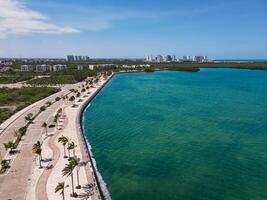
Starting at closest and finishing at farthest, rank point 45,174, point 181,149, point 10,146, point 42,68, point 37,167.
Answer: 1. point 45,174
2. point 37,167
3. point 10,146
4. point 181,149
5. point 42,68

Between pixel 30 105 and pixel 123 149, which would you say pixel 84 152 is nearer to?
pixel 123 149


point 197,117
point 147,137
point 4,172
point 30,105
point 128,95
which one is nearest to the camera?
point 4,172

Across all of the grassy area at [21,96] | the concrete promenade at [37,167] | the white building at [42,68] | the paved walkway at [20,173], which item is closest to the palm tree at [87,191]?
the concrete promenade at [37,167]

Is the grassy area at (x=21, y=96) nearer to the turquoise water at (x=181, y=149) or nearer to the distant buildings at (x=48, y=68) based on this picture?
the turquoise water at (x=181, y=149)

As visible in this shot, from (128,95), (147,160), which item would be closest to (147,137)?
(147,160)

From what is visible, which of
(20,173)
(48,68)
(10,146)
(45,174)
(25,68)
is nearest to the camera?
(45,174)

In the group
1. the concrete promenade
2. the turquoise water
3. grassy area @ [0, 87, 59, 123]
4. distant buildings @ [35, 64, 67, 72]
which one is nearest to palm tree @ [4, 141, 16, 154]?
the concrete promenade

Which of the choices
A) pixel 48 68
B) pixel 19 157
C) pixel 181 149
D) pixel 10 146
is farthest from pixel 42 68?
pixel 181 149

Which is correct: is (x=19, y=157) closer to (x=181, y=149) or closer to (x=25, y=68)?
(x=181, y=149)
